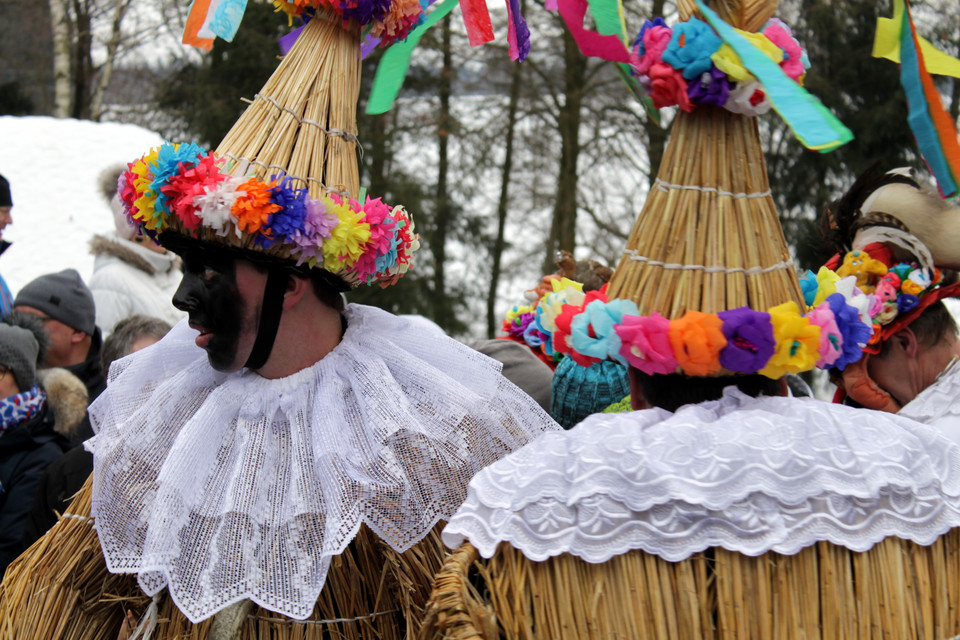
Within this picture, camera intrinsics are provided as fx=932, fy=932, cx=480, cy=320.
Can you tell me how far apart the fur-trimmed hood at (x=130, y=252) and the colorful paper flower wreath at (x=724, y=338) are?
372cm

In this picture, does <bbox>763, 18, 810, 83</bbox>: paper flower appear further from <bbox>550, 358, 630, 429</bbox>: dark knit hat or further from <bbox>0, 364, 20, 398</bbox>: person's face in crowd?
<bbox>0, 364, 20, 398</bbox>: person's face in crowd

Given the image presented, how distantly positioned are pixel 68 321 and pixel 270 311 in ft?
7.77

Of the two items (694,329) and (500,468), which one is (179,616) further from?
(694,329)

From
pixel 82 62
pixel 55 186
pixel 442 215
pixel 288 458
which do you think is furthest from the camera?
pixel 82 62

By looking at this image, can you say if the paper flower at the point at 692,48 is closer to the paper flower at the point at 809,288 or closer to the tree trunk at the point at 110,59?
the paper flower at the point at 809,288

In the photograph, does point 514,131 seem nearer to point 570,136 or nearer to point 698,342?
point 570,136

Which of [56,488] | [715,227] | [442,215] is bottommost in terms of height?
[442,215]

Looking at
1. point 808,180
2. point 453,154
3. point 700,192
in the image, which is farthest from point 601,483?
point 453,154

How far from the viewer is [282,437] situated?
2.28 metres

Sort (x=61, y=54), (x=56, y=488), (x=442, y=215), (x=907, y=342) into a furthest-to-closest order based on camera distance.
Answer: (x=61, y=54), (x=442, y=215), (x=56, y=488), (x=907, y=342)

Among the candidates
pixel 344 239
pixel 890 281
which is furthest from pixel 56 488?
Result: pixel 890 281

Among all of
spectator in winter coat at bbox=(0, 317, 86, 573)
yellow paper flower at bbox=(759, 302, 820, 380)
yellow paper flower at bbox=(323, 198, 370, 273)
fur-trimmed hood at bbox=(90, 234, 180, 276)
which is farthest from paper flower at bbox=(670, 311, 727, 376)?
fur-trimmed hood at bbox=(90, 234, 180, 276)

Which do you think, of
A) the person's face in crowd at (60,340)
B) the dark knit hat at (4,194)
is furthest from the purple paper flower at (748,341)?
the dark knit hat at (4,194)

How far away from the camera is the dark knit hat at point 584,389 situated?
2941 mm
